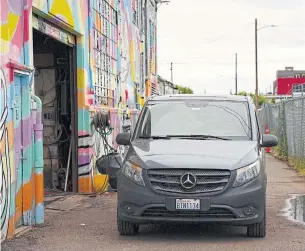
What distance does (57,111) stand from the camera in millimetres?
13727

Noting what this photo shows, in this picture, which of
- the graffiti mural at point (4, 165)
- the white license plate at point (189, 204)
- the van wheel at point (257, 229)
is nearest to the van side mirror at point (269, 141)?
the van wheel at point (257, 229)

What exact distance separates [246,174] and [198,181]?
0.61 meters

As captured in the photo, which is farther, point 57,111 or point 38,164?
point 57,111

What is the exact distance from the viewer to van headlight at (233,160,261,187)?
806 centimetres

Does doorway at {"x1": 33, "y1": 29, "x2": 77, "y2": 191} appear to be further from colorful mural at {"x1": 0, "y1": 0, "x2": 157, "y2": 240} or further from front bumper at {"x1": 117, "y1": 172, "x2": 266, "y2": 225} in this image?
front bumper at {"x1": 117, "y1": 172, "x2": 266, "y2": 225}

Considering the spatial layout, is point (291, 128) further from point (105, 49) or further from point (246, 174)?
point (246, 174)

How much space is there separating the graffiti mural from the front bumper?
151 cm

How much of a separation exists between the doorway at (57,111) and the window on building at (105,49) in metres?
0.87

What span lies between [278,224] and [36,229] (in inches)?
139

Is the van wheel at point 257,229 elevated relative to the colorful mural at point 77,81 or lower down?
lower down

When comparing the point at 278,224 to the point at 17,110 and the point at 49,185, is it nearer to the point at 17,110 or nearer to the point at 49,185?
the point at 17,110

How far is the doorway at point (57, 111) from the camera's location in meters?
13.5

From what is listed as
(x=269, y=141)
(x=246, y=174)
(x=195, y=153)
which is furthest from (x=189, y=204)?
(x=269, y=141)

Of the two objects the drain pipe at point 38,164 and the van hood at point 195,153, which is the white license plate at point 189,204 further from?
the drain pipe at point 38,164
